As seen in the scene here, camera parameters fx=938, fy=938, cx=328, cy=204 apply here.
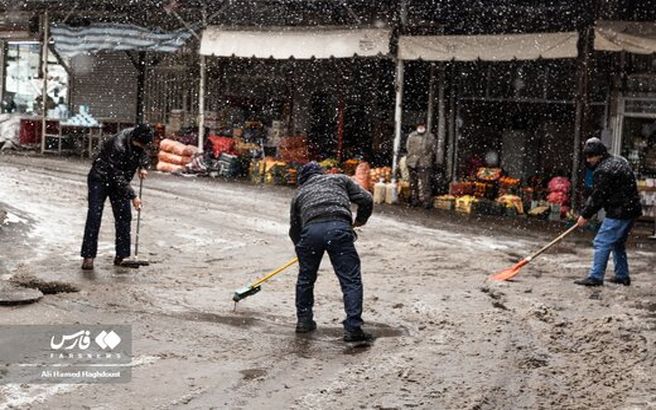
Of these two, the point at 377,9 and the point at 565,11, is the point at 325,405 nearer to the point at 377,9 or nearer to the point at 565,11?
the point at 565,11

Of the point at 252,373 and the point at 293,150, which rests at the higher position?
the point at 293,150

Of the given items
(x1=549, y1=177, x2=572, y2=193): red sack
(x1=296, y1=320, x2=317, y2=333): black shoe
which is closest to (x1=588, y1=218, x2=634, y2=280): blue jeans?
(x1=296, y1=320, x2=317, y2=333): black shoe

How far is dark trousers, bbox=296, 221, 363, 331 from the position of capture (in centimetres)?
842

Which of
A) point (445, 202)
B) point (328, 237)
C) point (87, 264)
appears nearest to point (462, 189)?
point (445, 202)

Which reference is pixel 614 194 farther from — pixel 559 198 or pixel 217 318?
pixel 559 198

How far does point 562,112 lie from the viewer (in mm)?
20594

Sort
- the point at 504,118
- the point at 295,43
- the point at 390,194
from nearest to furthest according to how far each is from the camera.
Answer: the point at 390,194 → the point at 295,43 → the point at 504,118

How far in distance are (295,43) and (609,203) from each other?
1140cm

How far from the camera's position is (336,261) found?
855 cm

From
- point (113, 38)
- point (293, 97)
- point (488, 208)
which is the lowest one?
point (488, 208)

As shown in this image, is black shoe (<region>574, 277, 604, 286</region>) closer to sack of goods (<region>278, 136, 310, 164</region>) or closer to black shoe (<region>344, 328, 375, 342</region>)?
black shoe (<region>344, 328, 375, 342</region>)

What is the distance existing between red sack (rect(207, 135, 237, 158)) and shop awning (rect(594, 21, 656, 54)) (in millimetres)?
10492

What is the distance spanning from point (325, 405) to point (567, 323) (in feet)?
12.6

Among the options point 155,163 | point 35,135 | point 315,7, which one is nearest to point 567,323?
point 315,7
